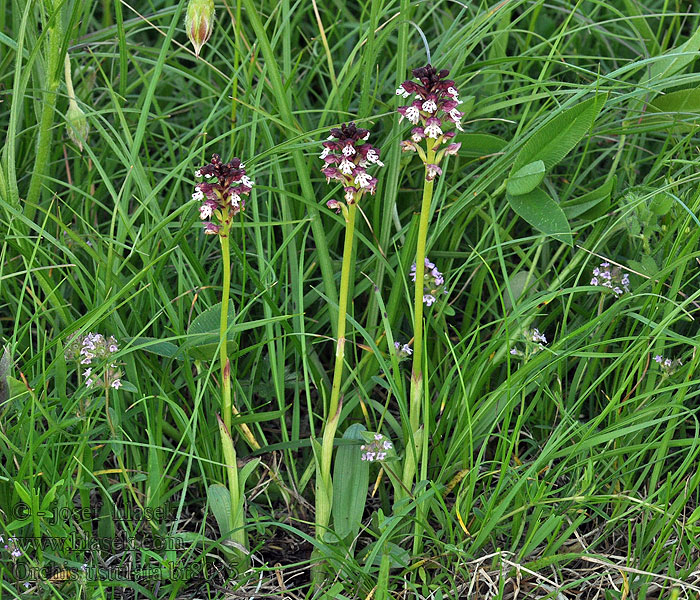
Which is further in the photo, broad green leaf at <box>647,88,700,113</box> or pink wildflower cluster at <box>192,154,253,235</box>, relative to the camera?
broad green leaf at <box>647,88,700,113</box>

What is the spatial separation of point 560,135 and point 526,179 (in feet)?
0.42

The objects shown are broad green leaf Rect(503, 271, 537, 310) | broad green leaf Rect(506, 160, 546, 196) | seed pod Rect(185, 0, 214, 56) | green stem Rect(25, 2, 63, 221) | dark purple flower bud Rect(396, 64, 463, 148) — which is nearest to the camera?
dark purple flower bud Rect(396, 64, 463, 148)

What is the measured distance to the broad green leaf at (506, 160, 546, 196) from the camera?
170cm

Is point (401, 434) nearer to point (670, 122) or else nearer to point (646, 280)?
point (646, 280)

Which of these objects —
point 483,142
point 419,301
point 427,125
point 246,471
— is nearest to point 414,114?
point 427,125

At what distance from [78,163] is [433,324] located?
3.58 feet

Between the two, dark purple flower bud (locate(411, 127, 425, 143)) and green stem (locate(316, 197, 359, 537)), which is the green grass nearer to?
green stem (locate(316, 197, 359, 537))

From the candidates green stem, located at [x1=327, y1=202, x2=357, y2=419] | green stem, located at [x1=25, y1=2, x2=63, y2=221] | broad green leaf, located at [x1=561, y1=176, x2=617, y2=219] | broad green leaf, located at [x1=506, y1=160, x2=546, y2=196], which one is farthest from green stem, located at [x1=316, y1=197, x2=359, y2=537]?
green stem, located at [x1=25, y1=2, x2=63, y2=221]

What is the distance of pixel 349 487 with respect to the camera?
163cm

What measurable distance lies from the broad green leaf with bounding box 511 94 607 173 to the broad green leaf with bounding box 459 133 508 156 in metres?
0.15

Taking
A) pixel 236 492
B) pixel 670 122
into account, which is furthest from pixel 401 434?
pixel 670 122

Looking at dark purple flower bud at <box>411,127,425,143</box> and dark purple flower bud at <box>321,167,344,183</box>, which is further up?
dark purple flower bud at <box>411,127,425,143</box>

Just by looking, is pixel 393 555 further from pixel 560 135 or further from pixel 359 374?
pixel 560 135

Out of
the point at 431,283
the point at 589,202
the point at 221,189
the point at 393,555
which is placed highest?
the point at 221,189
